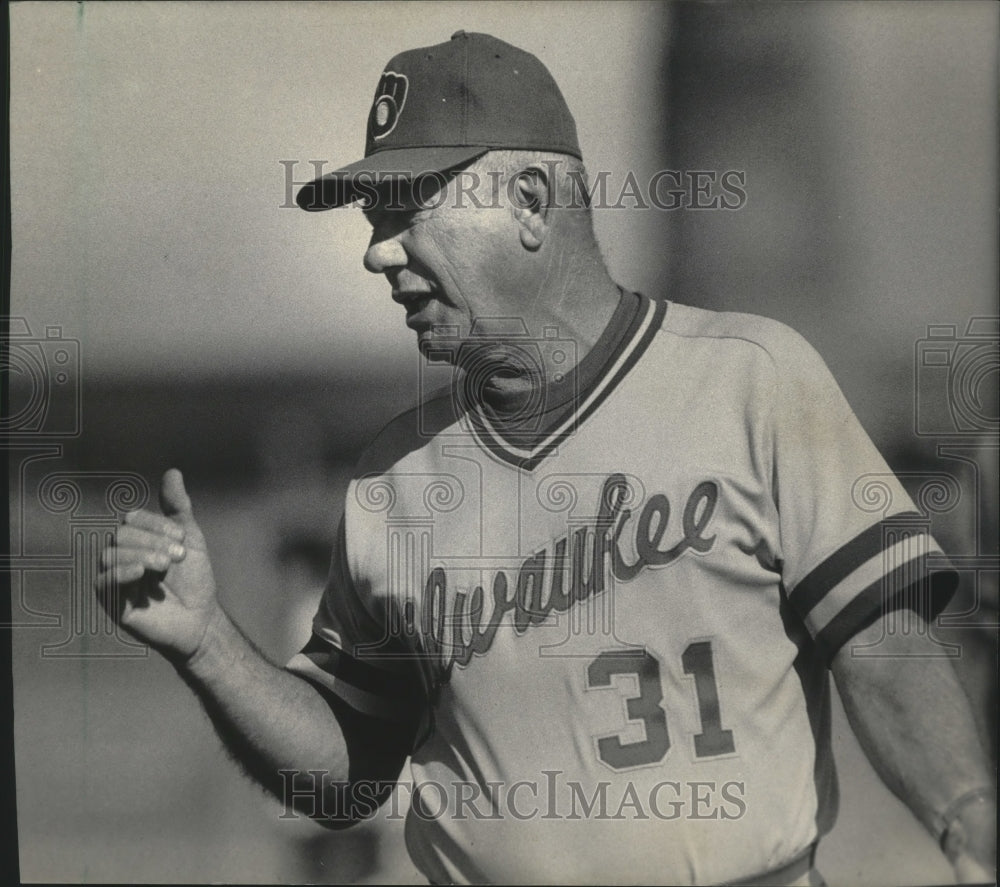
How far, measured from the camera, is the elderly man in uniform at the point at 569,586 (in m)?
2.28

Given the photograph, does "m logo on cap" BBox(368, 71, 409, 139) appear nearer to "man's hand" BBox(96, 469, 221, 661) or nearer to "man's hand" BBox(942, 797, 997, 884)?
"man's hand" BBox(96, 469, 221, 661)

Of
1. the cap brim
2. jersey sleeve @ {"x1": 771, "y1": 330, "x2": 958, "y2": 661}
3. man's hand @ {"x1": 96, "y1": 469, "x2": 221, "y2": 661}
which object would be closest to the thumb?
man's hand @ {"x1": 96, "y1": 469, "x2": 221, "y2": 661}

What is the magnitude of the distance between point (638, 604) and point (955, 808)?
625 millimetres

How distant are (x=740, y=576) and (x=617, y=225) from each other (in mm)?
677

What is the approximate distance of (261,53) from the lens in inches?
98.8

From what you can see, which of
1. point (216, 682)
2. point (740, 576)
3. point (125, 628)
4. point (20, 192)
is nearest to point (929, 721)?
point (740, 576)

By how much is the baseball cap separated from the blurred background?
0.07 meters

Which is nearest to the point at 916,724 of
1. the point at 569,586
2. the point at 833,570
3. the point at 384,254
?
the point at 833,570

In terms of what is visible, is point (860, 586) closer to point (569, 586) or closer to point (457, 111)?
point (569, 586)

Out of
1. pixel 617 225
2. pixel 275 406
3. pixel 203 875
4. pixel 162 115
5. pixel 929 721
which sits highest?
pixel 162 115

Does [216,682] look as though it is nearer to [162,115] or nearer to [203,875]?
[203,875]

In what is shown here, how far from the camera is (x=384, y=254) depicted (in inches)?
94.6

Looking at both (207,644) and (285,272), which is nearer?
(207,644)

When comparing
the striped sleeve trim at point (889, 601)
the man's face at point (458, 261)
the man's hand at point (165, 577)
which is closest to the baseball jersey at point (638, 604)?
the striped sleeve trim at point (889, 601)
